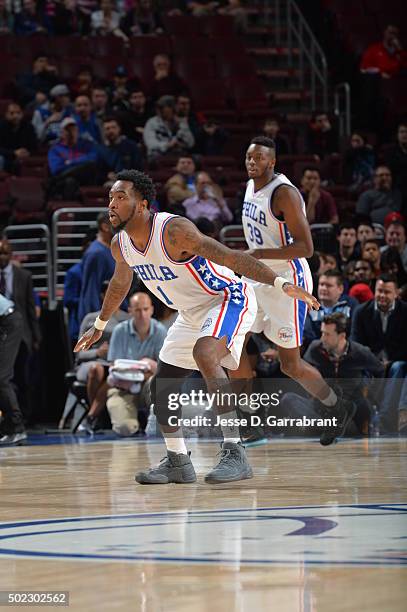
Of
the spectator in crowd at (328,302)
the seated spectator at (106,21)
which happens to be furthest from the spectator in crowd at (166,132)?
the spectator in crowd at (328,302)

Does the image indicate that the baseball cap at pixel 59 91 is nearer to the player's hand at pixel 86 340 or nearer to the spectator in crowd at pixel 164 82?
the spectator in crowd at pixel 164 82

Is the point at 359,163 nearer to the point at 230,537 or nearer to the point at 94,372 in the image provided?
the point at 94,372

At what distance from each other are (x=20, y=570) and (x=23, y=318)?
714cm

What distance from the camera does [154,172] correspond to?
13.2m

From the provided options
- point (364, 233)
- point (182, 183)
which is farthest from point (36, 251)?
point (364, 233)

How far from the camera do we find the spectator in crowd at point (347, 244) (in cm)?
1139

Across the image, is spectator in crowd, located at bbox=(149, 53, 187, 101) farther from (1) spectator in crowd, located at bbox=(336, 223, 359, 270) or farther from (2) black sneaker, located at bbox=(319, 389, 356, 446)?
(2) black sneaker, located at bbox=(319, 389, 356, 446)

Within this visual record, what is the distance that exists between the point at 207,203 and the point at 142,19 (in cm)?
534

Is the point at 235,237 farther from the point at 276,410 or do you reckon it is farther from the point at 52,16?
the point at 52,16

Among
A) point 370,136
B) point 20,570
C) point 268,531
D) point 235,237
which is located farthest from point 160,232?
point 370,136

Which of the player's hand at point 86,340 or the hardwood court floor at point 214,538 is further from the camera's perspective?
the player's hand at point 86,340

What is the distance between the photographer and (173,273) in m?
6.27

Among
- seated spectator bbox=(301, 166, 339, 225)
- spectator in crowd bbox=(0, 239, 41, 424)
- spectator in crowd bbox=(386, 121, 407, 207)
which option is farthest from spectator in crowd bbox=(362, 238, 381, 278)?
spectator in crowd bbox=(0, 239, 41, 424)

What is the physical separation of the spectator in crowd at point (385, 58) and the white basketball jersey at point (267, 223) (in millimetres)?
9140
